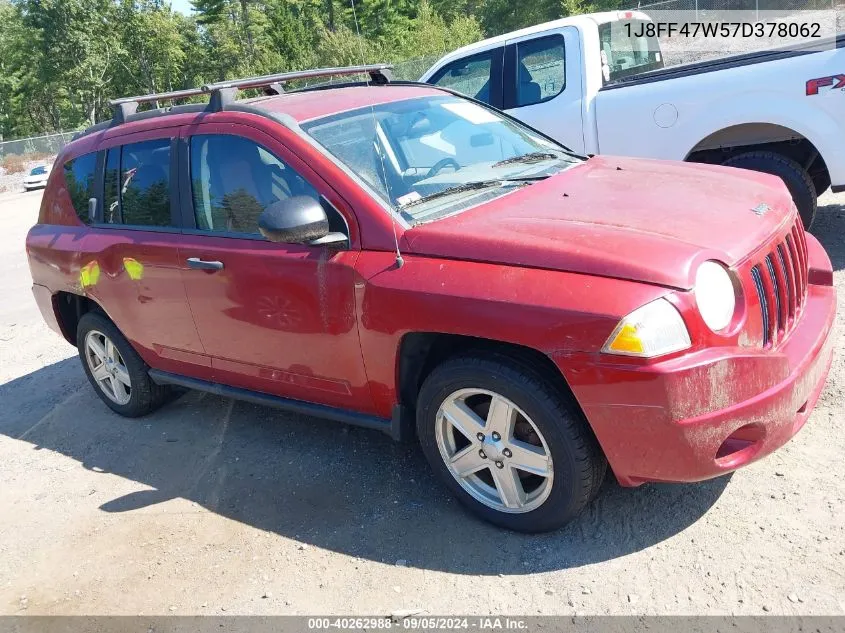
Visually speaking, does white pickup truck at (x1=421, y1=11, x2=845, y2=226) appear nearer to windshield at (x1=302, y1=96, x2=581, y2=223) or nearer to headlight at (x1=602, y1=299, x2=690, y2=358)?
windshield at (x1=302, y1=96, x2=581, y2=223)

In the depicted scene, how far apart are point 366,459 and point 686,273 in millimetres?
2107

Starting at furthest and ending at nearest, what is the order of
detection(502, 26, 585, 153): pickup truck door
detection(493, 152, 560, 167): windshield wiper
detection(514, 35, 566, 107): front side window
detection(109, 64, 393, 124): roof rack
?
detection(514, 35, 566, 107): front side window, detection(502, 26, 585, 153): pickup truck door, detection(109, 64, 393, 124): roof rack, detection(493, 152, 560, 167): windshield wiper

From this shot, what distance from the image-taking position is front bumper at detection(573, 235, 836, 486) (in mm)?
2570

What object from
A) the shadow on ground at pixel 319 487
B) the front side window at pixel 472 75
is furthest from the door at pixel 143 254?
the front side window at pixel 472 75

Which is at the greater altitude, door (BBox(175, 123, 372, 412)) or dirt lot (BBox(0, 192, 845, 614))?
door (BBox(175, 123, 372, 412))

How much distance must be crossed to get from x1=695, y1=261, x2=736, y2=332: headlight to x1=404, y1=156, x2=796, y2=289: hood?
42mm

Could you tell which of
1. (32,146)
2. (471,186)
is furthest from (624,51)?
(32,146)

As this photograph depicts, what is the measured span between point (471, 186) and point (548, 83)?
11.8 ft

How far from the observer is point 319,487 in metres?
3.85

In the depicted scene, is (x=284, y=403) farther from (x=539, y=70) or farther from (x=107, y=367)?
(x=539, y=70)

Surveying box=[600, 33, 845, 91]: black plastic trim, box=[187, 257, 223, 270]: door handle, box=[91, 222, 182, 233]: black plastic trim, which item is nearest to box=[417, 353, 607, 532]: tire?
box=[187, 257, 223, 270]: door handle

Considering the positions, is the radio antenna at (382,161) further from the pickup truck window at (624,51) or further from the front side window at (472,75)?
the pickup truck window at (624,51)

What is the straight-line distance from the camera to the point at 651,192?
3.38 m

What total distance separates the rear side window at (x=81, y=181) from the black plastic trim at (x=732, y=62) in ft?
13.7
